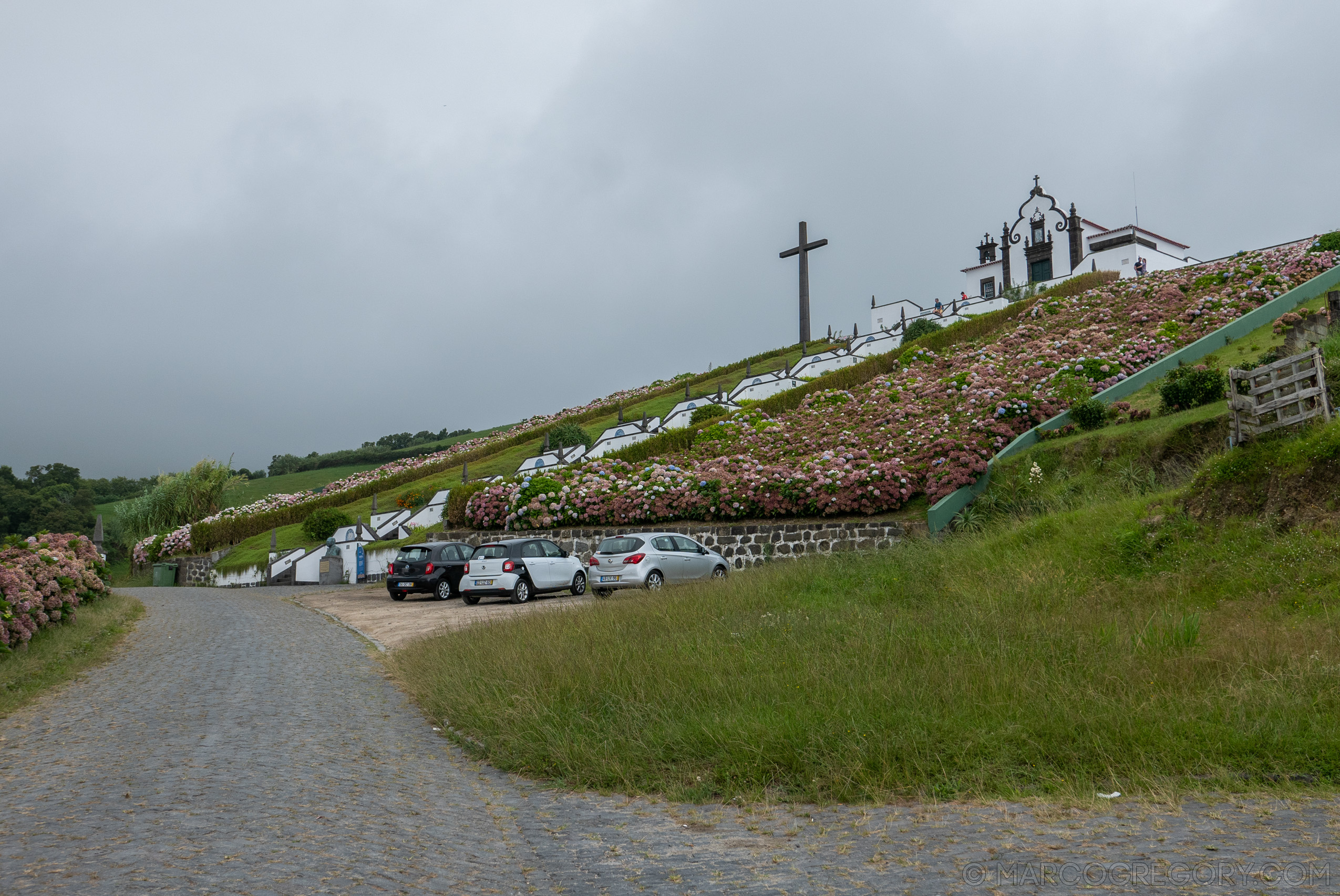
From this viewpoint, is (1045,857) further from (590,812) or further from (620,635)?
(620,635)

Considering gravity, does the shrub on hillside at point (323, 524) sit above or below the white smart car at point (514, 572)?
above

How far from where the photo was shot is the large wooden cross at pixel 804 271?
46.9 meters

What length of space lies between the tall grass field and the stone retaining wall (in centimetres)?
676

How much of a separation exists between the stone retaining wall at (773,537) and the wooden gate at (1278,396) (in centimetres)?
632

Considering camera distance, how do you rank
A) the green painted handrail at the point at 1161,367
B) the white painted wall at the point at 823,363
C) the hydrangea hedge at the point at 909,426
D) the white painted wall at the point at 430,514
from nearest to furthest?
the green painted handrail at the point at 1161,367
the hydrangea hedge at the point at 909,426
the white painted wall at the point at 430,514
the white painted wall at the point at 823,363

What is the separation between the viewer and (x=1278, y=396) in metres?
11.7

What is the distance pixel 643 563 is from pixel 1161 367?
12448 mm

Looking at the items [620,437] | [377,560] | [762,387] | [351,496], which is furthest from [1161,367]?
[351,496]

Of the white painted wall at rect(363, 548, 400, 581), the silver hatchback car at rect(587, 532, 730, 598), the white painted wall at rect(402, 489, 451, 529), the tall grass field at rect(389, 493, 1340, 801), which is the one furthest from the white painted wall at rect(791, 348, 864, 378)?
the tall grass field at rect(389, 493, 1340, 801)

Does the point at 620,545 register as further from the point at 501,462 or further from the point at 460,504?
the point at 501,462

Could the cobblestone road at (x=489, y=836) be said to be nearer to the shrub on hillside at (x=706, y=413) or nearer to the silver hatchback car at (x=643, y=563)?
the silver hatchback car at (x=643, y=563)

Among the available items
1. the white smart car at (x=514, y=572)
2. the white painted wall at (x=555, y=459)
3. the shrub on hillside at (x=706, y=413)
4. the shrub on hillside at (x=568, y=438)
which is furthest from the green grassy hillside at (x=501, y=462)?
the white smart car at (x=514, y=572)

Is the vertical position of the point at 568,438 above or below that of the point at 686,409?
below

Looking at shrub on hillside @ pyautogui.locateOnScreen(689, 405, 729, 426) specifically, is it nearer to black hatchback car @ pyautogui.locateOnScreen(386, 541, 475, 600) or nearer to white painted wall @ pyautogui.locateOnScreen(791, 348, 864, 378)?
white painted wall @ pyautogui.locateOnScreen(791, 348, 864, 378)
